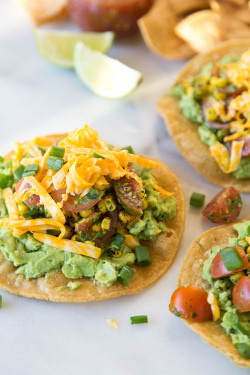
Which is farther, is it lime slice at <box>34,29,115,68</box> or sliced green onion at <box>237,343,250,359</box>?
lime slice at <box>34,29,115,68</box>

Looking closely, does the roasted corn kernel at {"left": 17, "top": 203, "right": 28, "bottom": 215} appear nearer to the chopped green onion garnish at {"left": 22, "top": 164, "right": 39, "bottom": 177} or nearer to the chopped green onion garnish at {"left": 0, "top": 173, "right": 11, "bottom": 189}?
the chopped green onion garnish at {"left": 22, "top": 164, "right": 39, "bottom": 177}

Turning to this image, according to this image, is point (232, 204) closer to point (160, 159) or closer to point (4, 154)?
point (160, 159)

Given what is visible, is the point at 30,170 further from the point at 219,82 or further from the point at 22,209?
the point at 219,82

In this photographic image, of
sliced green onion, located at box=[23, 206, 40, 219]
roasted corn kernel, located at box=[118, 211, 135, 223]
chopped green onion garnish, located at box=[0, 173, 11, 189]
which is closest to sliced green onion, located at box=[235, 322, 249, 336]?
roasted corn kernel, located at box=[118, 211, 135, 223]

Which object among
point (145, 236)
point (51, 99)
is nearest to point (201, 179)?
point (145, 236)

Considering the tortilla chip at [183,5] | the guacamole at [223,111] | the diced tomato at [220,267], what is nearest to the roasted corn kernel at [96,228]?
the diced tomato at [220,267]

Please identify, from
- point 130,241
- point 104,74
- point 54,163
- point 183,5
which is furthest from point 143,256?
point 183,5
